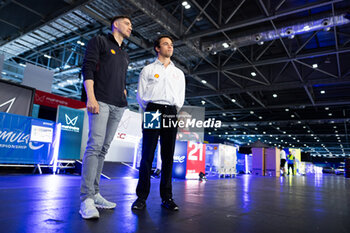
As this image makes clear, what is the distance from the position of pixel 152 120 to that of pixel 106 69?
0.54 metres

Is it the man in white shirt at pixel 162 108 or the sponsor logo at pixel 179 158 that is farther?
the sponsor logo at pixel 179 158

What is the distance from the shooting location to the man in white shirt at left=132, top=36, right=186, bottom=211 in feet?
6.63

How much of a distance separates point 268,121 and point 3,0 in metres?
19.1

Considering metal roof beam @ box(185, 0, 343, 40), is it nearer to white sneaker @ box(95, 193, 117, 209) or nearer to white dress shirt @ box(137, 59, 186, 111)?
white dress shirt @ box(137, 59, 186, 111)

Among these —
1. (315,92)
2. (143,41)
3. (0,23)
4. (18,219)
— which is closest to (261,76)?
(315,92)

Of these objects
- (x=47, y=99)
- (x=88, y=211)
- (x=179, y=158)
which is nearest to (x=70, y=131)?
(x=179, y=158)

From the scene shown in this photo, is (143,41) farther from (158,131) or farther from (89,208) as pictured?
(89,208)

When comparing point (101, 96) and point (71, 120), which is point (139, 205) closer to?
point (101, 96)

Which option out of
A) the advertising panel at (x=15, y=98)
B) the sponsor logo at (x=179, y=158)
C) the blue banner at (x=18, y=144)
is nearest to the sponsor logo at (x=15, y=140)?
the blue banner at (x=18, y=144)

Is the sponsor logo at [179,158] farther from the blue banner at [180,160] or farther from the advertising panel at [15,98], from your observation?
the advertising panel at [15,98]

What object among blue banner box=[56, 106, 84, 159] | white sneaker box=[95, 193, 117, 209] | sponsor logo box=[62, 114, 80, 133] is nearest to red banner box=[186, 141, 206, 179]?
blue banner box=[56, 106, 84, 159]

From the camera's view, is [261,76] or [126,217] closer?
[126,217]

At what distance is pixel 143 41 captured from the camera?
32.6ft

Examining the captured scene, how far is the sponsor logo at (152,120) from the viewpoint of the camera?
2023 mm
